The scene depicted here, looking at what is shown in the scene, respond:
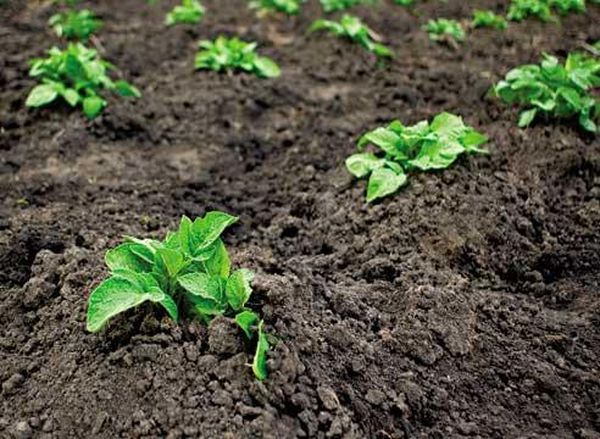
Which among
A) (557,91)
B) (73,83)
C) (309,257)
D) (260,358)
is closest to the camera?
(260,358)

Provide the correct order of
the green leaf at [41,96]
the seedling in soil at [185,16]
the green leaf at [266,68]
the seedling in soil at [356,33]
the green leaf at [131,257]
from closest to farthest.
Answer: the green leaf at [131,257] < the green leaf at [41,96] < the green leaf at [266,68] < the seedling in soil at [356,33] < the seedling in soil at [185,16]

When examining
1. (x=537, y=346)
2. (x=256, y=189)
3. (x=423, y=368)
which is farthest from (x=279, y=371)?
(x=256, y=189)

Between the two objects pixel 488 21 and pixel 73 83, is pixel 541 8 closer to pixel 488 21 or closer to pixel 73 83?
pixel 488 21

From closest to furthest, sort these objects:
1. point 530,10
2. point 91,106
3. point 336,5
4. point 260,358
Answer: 1. point 260,358
2. point 91,106
3. point 530,10
4. point 336,5

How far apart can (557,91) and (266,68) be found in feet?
7.93

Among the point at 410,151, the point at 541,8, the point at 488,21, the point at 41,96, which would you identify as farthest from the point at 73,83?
the point at 541,8

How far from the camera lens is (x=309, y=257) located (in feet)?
10.8

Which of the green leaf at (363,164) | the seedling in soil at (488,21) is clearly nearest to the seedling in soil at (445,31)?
the seedling in soil at (488,21)

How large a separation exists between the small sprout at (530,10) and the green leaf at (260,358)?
5.73 metres

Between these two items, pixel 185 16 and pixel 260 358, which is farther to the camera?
pixel 185 16

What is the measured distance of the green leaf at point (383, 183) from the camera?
3.36 m

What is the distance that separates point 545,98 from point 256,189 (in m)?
1.95

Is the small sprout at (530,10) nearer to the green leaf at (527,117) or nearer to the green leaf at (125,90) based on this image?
the green leaf at (527,117)

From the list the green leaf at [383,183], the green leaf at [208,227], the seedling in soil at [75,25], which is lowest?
the seedling in soil at [75,25]
